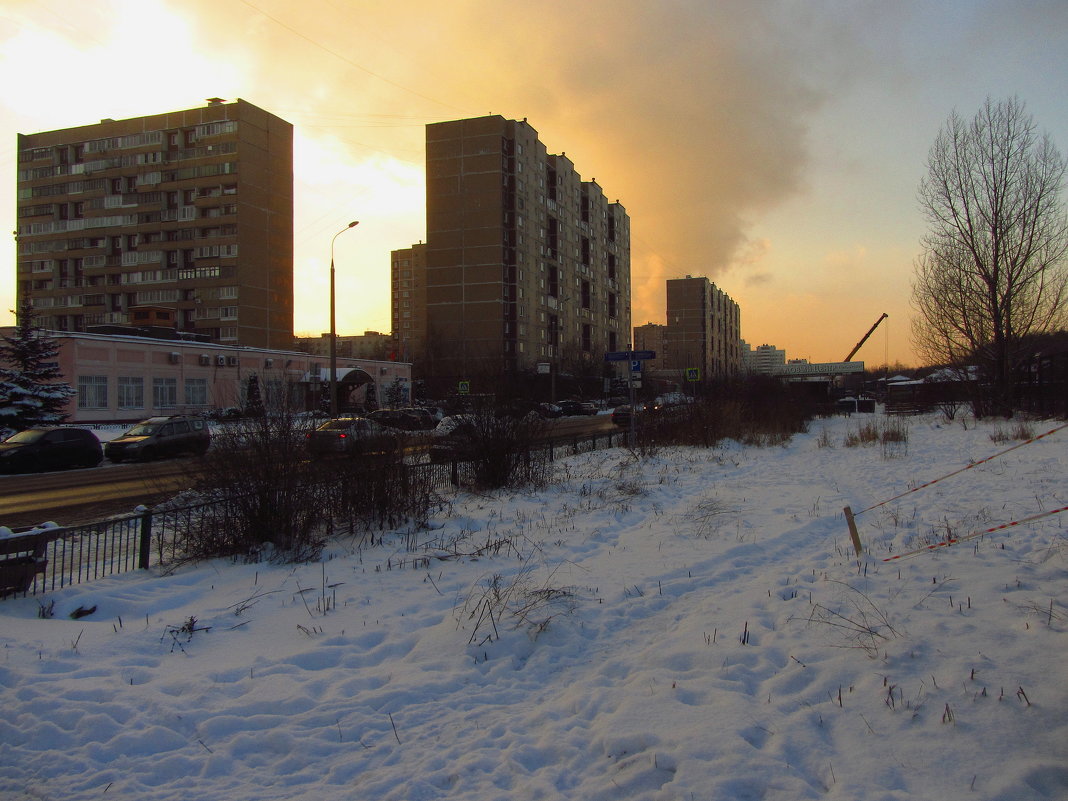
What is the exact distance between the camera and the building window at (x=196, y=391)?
39656 millimetres

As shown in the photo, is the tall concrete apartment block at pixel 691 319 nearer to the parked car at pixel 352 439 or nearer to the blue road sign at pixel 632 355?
the blue road sign at pixel 632 355

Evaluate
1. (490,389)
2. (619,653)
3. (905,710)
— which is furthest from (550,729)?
(490,389)

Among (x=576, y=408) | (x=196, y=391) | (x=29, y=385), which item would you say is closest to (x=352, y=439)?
(x=29, y=385)

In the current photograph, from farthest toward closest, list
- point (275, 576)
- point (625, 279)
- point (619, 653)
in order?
1. point (625, 279)
2. point (275, 576)
3. point (619, 653)

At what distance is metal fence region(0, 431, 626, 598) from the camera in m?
5.56

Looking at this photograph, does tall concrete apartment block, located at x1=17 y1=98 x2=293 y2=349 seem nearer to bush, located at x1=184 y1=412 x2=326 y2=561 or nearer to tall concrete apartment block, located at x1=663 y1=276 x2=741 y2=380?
bush, located at x1=184 y1=412 x2=326 y2=561

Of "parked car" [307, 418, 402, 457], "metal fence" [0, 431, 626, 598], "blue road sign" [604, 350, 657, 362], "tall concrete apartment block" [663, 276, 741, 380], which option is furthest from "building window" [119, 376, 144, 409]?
"tall concrete apartment block" [663, 276, 741, 380]

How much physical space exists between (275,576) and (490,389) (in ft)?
21.1

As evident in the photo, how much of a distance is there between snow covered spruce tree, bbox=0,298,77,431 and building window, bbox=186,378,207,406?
11.3 meters

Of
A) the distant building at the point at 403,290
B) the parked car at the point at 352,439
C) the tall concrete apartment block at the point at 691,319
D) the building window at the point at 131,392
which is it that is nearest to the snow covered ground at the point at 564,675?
the parked car at the point at 352,439

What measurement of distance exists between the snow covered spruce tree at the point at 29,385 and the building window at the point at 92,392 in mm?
5706

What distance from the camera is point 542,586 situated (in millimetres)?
5852

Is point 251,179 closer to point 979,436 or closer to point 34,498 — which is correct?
point 34,498

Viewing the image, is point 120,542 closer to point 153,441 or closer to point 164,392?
point 153,441
